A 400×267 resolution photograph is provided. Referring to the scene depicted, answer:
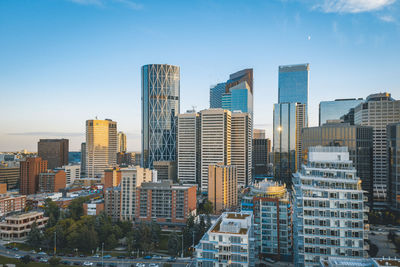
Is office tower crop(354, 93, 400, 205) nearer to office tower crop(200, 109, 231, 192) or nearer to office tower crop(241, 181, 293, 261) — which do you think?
office tower crop(200, 109, 231, 192)

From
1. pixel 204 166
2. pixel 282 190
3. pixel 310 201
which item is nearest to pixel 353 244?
pixel 310 201

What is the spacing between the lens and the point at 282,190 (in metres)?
83.9

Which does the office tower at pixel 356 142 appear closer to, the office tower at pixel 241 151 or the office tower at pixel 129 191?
the office tower at pixel 241 151

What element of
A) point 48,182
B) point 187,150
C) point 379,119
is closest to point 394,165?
point 379,119

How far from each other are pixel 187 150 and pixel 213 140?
2247cm

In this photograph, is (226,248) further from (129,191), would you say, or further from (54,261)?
(129,191)

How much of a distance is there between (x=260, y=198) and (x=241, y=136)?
123584 mm

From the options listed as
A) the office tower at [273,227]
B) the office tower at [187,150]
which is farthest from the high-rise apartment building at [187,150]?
the office tower at [273,227]

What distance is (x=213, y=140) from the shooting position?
591ft

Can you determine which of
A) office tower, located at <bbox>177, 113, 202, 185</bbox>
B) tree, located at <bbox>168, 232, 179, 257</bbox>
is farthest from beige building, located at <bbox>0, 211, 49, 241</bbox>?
office tower, located at <bbox>177, 113, 202, 185</bbox>

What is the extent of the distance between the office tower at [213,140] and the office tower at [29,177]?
105m

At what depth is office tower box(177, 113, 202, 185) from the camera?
19250cm

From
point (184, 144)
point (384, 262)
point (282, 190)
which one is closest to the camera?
point (384, 262)

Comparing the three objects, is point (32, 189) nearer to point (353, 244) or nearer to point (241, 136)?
point (241, 136)
